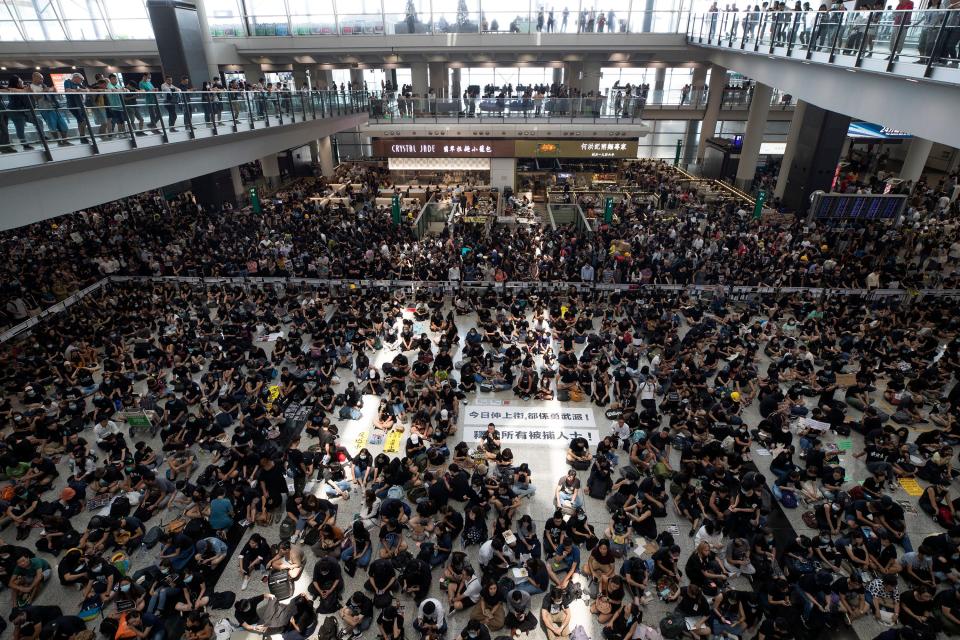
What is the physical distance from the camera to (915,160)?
23828 millimetres

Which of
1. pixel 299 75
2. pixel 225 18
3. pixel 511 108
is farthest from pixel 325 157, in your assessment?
pixel 511 108

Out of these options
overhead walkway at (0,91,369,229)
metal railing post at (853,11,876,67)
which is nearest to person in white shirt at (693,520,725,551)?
metal railing post at (853,11,876,67)

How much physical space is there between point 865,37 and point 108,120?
16469mm

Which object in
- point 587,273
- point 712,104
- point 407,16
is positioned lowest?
point 587,273

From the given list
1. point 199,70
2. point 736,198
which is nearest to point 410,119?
point 199,70

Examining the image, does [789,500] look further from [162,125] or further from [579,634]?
[162,125]

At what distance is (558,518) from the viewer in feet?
23.5

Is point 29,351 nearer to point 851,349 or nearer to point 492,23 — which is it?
point 851,349

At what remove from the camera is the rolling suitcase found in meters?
6.64

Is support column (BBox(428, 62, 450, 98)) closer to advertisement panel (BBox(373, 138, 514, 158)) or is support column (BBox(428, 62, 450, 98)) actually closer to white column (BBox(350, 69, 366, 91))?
advertisement panel (BBox(373, 138, 514, 158))

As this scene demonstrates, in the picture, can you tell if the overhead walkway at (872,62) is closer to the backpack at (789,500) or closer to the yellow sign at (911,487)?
the yellow sign at (911,487)

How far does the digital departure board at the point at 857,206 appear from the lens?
1728 cm

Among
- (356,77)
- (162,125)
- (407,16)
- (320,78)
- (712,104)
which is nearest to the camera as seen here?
(162,125)

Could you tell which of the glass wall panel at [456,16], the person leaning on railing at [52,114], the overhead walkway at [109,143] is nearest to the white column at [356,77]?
the glass wall panel at [456,16]
